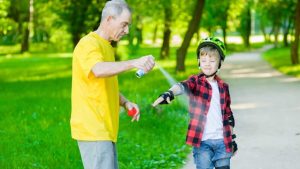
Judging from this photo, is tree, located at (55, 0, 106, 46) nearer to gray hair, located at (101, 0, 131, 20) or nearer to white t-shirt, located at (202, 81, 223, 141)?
white t-shirt, located at (202, 81, 223, 141)

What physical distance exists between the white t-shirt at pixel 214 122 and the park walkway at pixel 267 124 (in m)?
2.68

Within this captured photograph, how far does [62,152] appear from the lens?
838cm

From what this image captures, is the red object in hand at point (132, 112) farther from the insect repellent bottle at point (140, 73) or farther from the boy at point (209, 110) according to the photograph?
the insect repellent bottle at point (140, 73)

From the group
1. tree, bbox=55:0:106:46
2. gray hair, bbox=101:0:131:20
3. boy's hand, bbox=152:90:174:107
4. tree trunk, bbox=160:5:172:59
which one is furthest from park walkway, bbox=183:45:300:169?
tree trunk, bbox=160:5:172:59

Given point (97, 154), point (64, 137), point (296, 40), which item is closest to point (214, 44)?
point (97, 154)

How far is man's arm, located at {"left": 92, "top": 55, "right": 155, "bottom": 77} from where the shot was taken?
4.06m

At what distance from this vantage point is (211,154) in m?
5.23

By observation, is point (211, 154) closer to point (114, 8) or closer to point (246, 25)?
point (114, 8)

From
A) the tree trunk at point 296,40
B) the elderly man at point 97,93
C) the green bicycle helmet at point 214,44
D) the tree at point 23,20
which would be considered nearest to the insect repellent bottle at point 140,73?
the elderly man at point 97,93

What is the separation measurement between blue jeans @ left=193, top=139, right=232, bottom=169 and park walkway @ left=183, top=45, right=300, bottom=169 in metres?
2.54

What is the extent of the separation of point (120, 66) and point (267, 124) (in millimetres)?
7620

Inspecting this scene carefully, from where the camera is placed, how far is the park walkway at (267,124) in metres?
8.11

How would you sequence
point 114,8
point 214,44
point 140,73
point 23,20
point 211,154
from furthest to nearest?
point 23,20 < point 211,154 < point 214,44 < point 114,8 < point 140,73

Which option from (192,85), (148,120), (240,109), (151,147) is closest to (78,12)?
(240,109)
